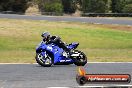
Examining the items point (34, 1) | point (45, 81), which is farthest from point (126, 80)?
point (34, 1)

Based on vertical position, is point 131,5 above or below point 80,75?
below

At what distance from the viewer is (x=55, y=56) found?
1825cm

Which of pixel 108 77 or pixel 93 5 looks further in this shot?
pixel 93 5

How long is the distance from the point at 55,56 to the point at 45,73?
242 cm

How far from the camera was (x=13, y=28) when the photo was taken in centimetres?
3925

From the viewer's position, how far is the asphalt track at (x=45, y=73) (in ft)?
43.1

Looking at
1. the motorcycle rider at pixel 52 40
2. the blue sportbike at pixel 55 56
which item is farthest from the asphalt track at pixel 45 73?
the motorcycle rider at pixel 52 40

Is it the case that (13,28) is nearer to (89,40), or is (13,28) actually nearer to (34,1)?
(89,40)

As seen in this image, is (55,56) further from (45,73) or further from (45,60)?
(45,73)

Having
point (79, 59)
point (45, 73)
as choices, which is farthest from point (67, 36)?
point (45, 73)

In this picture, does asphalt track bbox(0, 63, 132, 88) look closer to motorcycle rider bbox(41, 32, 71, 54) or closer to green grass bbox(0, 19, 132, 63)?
motorcycle rider bbox(41, 32, 71, 54)

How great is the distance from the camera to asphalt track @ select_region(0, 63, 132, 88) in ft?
43.1

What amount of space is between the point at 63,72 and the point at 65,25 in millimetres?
27796

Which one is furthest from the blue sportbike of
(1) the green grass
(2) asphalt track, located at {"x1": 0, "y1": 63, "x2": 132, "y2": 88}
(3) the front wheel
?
(1) the green grass
